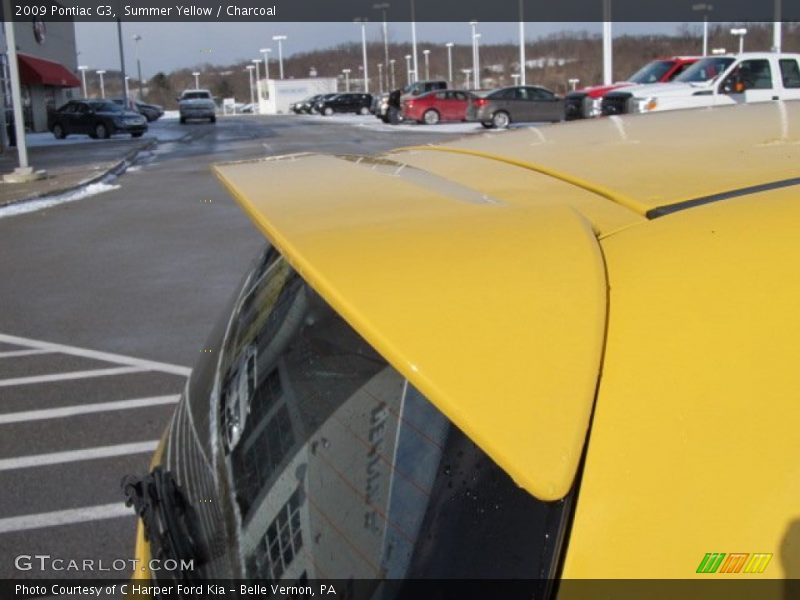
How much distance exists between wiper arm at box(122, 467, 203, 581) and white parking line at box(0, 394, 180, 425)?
4.11 metres

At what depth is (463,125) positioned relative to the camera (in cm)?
4212

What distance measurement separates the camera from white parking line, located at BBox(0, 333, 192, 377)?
261 inches

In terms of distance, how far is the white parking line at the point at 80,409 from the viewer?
564 centimetres

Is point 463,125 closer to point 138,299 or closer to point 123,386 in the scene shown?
point 138,299

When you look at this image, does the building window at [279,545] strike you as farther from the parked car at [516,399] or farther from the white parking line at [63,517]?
the white parking line at [63,517]

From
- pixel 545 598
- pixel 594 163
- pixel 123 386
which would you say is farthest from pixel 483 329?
pixel 123 386

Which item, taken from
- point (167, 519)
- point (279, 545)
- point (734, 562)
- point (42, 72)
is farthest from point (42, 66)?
point (734, 562)

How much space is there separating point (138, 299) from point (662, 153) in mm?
7627

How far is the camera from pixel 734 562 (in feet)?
3.32

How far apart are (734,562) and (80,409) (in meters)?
5.29

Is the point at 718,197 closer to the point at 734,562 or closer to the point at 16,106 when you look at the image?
the point at 734,562

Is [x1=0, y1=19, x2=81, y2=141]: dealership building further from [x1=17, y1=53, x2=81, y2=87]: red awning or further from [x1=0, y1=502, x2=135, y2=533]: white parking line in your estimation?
[x1=0, y1=502, x2=135, y2=533]: white parking line

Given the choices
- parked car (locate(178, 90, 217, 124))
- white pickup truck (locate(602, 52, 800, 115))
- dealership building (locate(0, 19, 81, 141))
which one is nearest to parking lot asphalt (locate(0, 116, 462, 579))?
white pickup truck (locate(602, 52, 800, 115))

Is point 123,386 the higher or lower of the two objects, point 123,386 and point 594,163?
the lower
